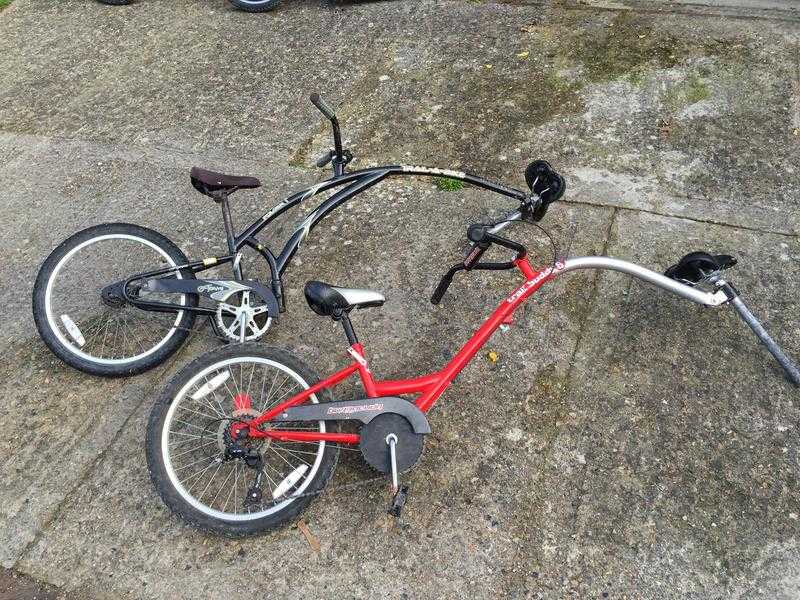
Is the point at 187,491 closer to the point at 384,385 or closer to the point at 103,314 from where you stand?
the point at 384,385

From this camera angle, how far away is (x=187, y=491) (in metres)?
2.29

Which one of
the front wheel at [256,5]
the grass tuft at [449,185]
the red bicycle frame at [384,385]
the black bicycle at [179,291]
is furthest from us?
the front wheel at [256,5]

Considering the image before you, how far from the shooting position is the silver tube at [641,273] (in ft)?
7.75

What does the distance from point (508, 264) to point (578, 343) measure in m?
0.65

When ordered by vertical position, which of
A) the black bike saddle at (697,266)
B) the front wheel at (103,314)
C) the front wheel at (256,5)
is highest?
the black bike saddle at (697,266)

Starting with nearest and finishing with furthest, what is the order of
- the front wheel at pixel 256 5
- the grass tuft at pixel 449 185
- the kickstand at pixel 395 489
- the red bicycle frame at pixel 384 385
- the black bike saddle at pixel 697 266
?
the kickstand at pixel 395 489, the red bicycle frame at pixel 384 385, the black bike saddle at pixel 697 266, the grass tuft at pixel 449 185, the front wheel at pixel 256 5

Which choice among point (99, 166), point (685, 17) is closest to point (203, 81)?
point (99, 166)

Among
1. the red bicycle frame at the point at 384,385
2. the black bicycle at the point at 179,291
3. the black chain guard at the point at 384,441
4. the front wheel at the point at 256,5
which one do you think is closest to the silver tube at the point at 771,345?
the red bicycle frame at the point at 384,385

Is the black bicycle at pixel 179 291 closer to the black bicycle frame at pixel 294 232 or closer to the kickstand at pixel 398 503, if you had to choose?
the black bicycle frame at pixel 294 232

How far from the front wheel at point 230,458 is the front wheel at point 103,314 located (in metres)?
0.44

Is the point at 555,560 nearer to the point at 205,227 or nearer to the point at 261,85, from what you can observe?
the point at 205,227

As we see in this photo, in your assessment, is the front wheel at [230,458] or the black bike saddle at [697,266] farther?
the black bike saddle at [697,266]

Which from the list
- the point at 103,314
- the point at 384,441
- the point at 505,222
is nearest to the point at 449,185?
the point at 505,222

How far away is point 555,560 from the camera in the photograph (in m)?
2.17
